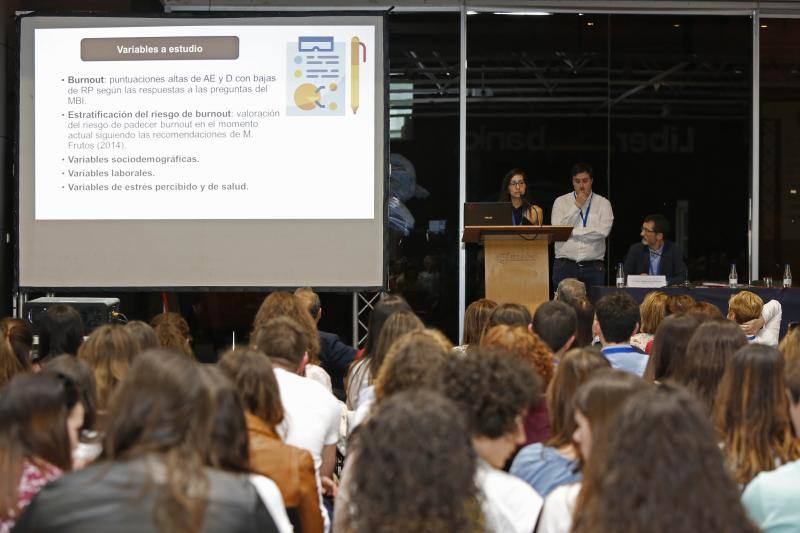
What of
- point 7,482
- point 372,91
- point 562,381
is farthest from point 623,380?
point 372,91

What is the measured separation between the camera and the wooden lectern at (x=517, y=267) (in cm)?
729

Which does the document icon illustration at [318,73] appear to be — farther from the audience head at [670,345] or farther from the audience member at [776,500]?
the audience member at [776,500]

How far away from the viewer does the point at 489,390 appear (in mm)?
2256

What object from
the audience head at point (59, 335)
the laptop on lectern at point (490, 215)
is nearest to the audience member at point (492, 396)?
the audience head at point (59, 335)

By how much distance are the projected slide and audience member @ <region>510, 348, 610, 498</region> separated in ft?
16.9

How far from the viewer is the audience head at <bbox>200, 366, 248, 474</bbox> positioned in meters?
1.80

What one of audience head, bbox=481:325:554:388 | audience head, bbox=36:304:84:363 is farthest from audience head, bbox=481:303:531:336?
audience head, bbox=36:304:84:363

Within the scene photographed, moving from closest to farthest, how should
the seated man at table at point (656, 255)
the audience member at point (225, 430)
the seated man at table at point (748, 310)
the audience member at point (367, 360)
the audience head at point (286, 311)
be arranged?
the audience member at point (225, 430) < the audience member at point (367, 360) < the audience head at point (286, 311) < the seated man at table at point (748, 310) < the seated man at table at point (656, 255)

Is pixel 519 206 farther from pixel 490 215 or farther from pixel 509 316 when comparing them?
pixel 509 316

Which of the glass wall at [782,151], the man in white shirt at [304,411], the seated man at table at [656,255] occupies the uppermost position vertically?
the glass wall at [782,151]

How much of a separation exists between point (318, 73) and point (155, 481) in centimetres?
633

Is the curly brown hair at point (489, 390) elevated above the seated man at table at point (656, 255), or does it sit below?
below

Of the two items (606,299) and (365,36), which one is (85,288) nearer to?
(365,36)

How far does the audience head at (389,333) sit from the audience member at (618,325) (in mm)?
878
